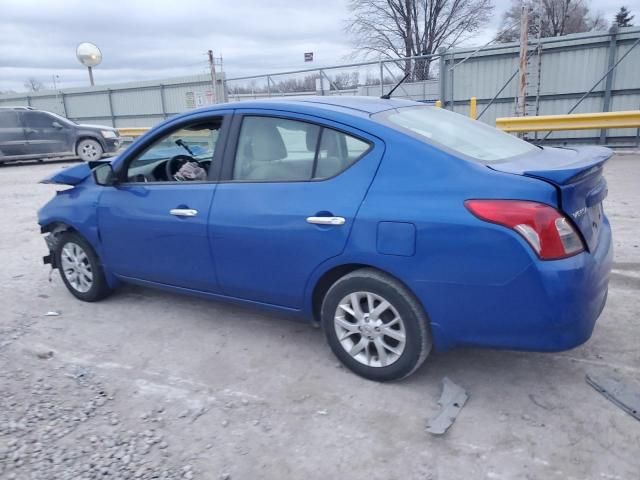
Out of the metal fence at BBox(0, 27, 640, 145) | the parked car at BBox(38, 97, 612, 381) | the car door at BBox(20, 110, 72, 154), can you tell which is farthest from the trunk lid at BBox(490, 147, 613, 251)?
the car door at BBox(20, 110, 72, 154)

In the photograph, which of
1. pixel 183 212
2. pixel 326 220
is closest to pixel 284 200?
pixel 326 220

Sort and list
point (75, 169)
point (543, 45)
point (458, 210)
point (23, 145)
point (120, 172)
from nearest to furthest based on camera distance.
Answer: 1. point (458, 210)
2. point (120, 172)
3. point (75, 169)
4. point (543, 45)
5. point (23, 145)

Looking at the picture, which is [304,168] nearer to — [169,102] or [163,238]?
[163,238]

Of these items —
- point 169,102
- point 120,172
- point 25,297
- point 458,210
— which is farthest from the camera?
point 169,102

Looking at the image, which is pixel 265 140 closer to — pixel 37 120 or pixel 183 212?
pixel 183 212

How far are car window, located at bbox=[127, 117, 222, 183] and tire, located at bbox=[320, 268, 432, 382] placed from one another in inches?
55.9

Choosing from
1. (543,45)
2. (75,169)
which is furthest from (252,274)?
(543,45)

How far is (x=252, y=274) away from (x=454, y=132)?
154cm

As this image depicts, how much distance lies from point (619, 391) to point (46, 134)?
52.7 feet

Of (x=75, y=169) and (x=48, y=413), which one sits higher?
(x=75, y=169)

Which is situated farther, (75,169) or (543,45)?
(543,45)

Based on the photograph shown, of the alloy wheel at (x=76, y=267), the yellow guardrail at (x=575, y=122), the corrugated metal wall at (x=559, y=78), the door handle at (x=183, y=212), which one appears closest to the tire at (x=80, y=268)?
the alloy wheel at (x=76, y=267)

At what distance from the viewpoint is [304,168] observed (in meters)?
3.10

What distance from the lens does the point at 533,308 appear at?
2.43 m
